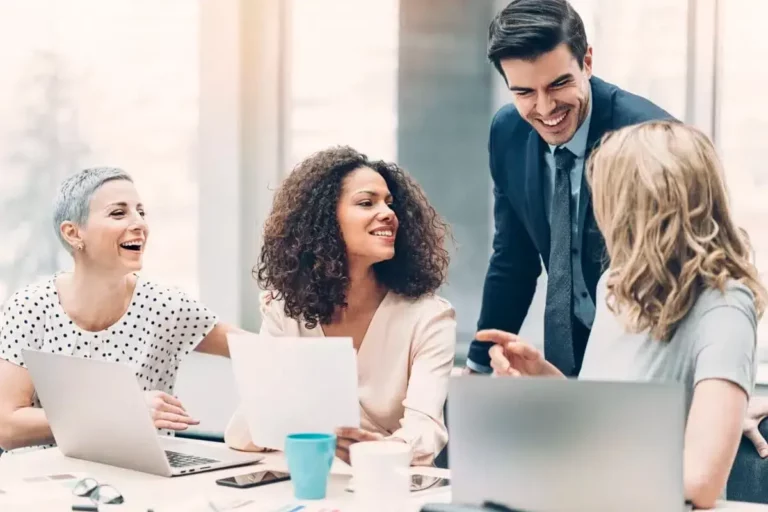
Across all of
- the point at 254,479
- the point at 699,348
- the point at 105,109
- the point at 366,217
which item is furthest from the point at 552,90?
the point at 105,109

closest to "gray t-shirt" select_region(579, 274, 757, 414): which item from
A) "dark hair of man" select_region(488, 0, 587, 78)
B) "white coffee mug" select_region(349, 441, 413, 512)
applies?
"white coffee mug" select_region(349, 441, 413, 512)

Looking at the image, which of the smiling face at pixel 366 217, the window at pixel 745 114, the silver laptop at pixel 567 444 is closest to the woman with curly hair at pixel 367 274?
the smiling face at pixel 366 217

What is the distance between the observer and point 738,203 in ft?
8.54

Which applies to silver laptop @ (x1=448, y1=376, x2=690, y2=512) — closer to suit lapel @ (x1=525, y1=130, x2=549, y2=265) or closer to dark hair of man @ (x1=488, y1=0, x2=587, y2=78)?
dark hair of man @ (x1=488, y1=0, x2=587, y2=78)

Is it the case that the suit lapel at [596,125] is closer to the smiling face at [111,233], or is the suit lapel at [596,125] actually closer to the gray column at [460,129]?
the gray column at [460,129]

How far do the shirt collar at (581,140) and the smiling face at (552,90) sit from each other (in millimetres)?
11

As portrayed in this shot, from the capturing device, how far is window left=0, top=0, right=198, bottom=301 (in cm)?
313

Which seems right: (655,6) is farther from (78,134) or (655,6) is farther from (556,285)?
(78,134)

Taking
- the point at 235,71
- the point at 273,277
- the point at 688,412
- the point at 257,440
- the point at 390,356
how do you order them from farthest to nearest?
the point at 235,71
the point at 273,277
the point at 390,356
the point at 257,440
the point at 688,412

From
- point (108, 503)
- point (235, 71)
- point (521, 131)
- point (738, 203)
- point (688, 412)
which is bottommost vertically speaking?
point (108, 503)

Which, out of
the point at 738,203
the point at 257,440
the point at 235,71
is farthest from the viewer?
the point at 235,71

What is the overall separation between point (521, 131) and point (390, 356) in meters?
0.65

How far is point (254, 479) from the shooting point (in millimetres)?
1495

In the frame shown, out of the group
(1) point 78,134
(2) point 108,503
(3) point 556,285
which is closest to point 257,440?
(2) point 108,503
